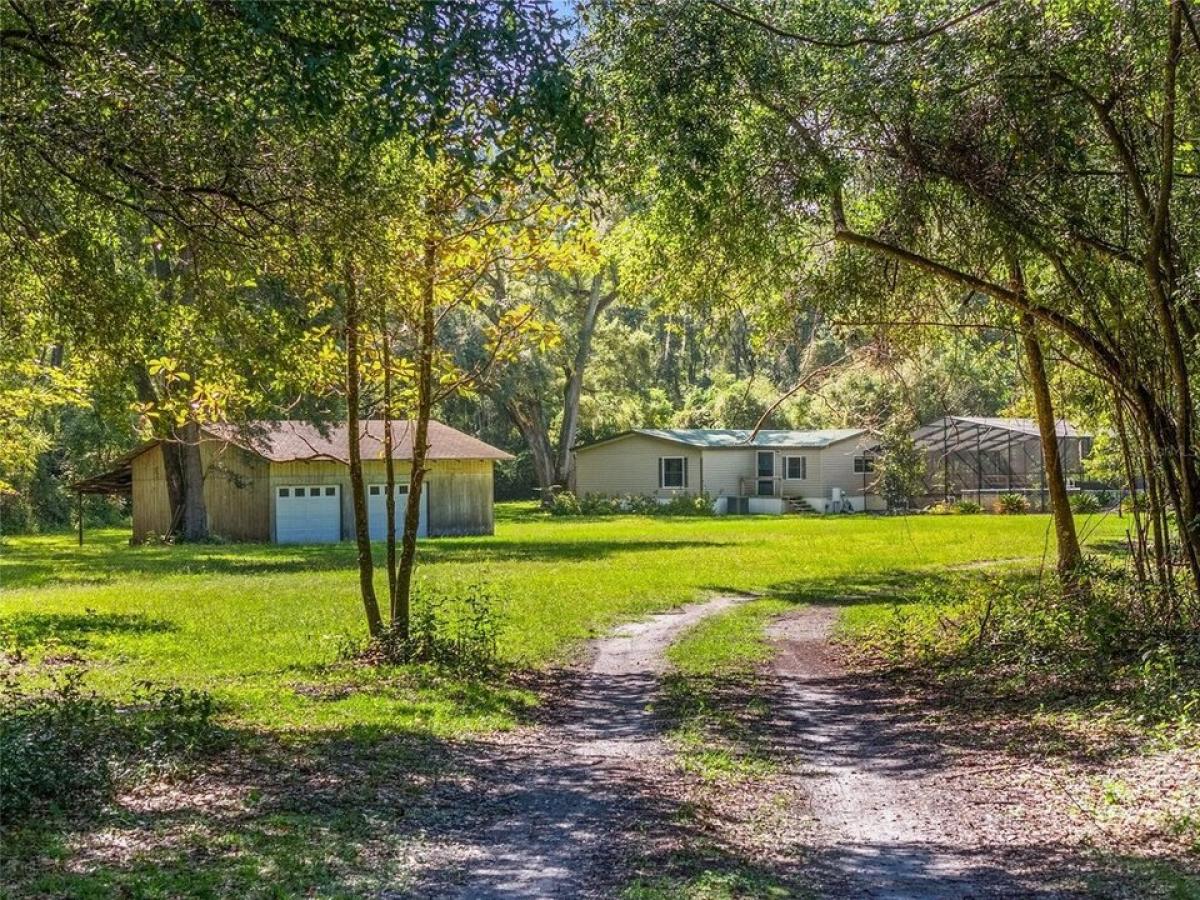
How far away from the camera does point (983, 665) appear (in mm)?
10859

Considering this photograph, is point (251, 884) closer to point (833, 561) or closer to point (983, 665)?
point (983, 665)

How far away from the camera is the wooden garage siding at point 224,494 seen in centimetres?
3338

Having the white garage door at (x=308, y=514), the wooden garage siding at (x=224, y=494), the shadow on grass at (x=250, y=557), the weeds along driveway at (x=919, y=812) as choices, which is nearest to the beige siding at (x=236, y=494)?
the wooden garage siding at (x=224, y=494)

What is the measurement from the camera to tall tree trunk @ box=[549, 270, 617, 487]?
48.3 m

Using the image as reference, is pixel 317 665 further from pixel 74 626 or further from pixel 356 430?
pixel 74 626

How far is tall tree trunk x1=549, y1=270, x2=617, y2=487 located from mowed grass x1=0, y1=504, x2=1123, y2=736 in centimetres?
1331

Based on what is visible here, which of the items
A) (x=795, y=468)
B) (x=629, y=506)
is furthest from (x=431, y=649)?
(x=795, y=468)

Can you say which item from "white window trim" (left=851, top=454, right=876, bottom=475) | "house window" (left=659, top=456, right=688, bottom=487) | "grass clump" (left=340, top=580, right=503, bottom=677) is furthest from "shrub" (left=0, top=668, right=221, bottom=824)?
"white window trim" (left=851, top=454, right=876, bottom=475)

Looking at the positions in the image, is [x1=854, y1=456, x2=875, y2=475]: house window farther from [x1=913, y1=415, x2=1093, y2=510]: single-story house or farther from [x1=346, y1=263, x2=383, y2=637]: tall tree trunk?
[x1=346, y1=263, x2=383, y2=637]: tall tree trunk

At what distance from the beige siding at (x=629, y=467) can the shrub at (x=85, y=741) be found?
41.4 metres

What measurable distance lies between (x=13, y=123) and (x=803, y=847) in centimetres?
596

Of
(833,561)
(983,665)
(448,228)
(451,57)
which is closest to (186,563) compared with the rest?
(833,561)

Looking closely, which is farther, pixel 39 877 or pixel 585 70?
pixel 585 70

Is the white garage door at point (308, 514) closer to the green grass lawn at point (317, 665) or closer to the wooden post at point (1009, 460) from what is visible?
the green grass lawn at point (317, 665)
